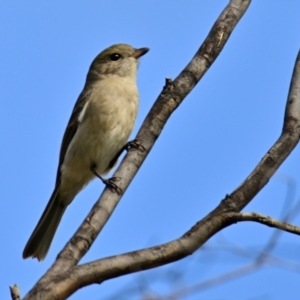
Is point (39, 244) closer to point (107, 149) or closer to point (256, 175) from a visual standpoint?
point (107, 149)

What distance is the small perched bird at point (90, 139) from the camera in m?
6.73

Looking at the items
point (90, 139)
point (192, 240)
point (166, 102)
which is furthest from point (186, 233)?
point (90, 139)

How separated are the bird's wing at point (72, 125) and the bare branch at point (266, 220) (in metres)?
3.46

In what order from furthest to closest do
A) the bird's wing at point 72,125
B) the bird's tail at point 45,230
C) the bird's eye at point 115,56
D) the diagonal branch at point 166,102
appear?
the bird's eye at point 115,56 → the bird's wing at point 72,125 → the bird's tail at point 45,230 → the diagonal branch at point 166,102

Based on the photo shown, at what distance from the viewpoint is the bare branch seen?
3.62 meters

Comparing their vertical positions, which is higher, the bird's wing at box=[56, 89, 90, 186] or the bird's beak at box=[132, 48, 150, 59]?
the bird's beak at box=[132, 48, 150, 59]

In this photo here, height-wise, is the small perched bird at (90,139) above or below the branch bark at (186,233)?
above

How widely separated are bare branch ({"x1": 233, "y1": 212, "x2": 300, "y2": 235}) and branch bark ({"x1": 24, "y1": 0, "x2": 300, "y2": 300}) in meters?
0.05

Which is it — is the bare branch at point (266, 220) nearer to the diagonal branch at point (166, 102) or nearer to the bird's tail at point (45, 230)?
the diagonal branch at point (166, 102)

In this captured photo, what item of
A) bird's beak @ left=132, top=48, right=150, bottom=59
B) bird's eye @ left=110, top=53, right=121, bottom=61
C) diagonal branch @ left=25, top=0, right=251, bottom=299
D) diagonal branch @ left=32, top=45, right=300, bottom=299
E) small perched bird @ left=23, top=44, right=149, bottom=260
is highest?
bird's eye @ left=110, top=53, right=121, bottom=61

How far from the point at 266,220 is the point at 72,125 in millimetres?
3650

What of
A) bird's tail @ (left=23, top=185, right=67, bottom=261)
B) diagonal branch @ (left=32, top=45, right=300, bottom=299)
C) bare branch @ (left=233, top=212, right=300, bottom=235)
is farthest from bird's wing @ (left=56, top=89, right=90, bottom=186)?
bare branch @ (left=233, top=212, right=300, bottom=235)

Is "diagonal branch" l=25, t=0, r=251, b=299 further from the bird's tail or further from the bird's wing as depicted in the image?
the bird's tail

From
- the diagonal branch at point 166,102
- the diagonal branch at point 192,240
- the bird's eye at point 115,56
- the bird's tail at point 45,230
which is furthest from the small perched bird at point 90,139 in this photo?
the diagonal branch at point 192,240
